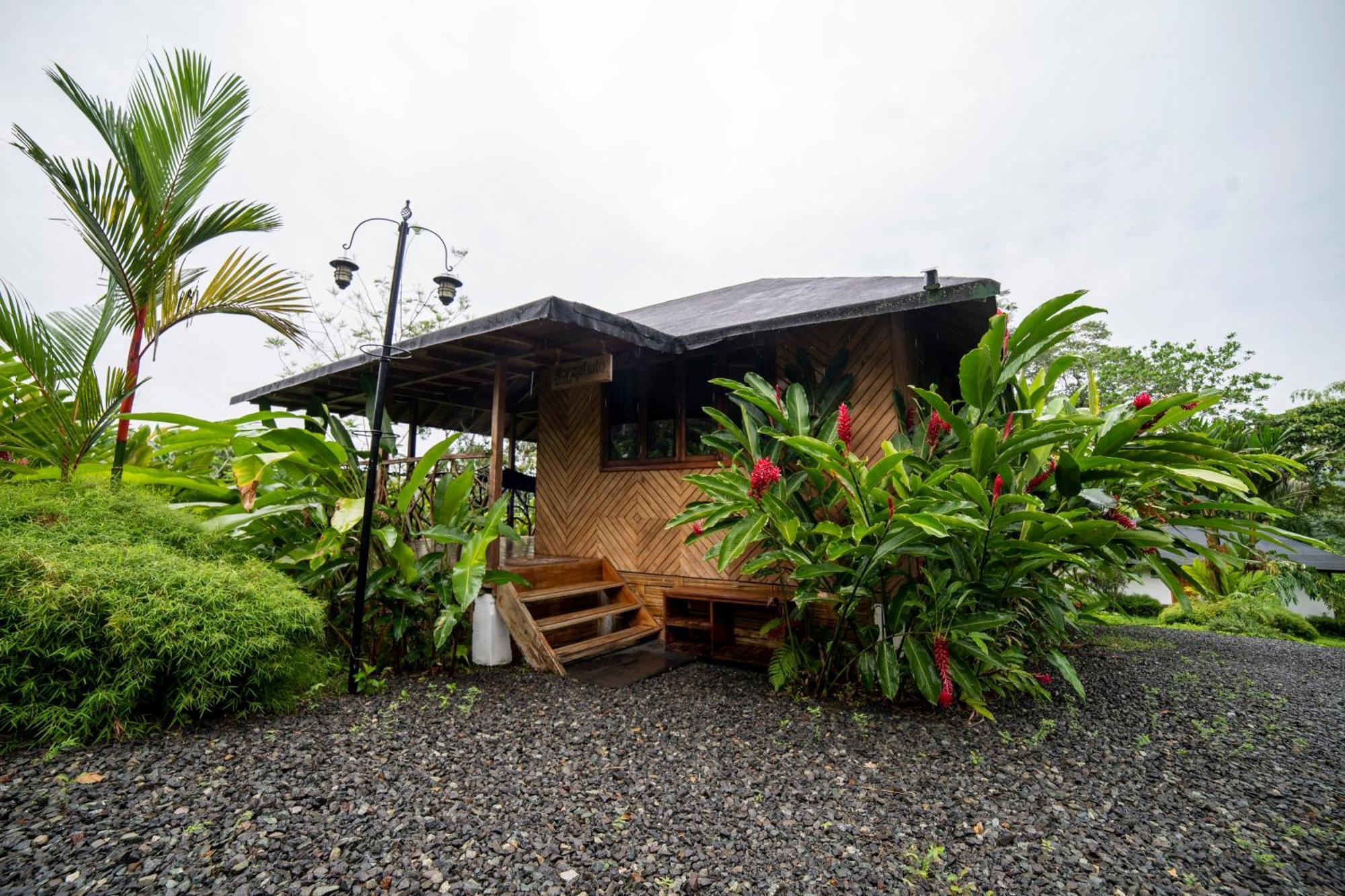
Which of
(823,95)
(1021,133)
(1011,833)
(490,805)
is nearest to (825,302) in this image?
(1011,833)

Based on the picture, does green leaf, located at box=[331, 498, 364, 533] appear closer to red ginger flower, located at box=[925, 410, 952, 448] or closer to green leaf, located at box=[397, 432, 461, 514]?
green leaf, located at box=[397, 432, 461, 514]

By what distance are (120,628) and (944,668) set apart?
142 inches

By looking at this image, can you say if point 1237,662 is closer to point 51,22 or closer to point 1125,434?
point 1125,434

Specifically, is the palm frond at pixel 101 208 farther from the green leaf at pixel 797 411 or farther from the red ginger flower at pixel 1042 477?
the red ginger flower at pixel 1042 477

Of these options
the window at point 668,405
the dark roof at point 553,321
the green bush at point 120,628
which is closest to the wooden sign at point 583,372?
the dark roof at point 553,321

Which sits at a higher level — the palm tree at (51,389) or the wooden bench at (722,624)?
the palm tree at (51,389)

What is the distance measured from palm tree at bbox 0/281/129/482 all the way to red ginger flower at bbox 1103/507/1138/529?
5.13m

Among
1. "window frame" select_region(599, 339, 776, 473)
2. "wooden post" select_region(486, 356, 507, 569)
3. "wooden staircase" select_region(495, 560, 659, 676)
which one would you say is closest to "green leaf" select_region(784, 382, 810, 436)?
"window frame" select_region(599, 339, 776, 473)

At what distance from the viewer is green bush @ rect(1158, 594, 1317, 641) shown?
849 centimetres

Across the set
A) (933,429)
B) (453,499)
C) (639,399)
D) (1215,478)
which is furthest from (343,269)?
(1215,478)

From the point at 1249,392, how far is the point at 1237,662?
2290cm

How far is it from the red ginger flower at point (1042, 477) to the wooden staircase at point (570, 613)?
124 inches

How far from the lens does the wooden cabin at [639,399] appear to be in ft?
13.9

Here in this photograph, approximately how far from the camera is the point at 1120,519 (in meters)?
2.86
